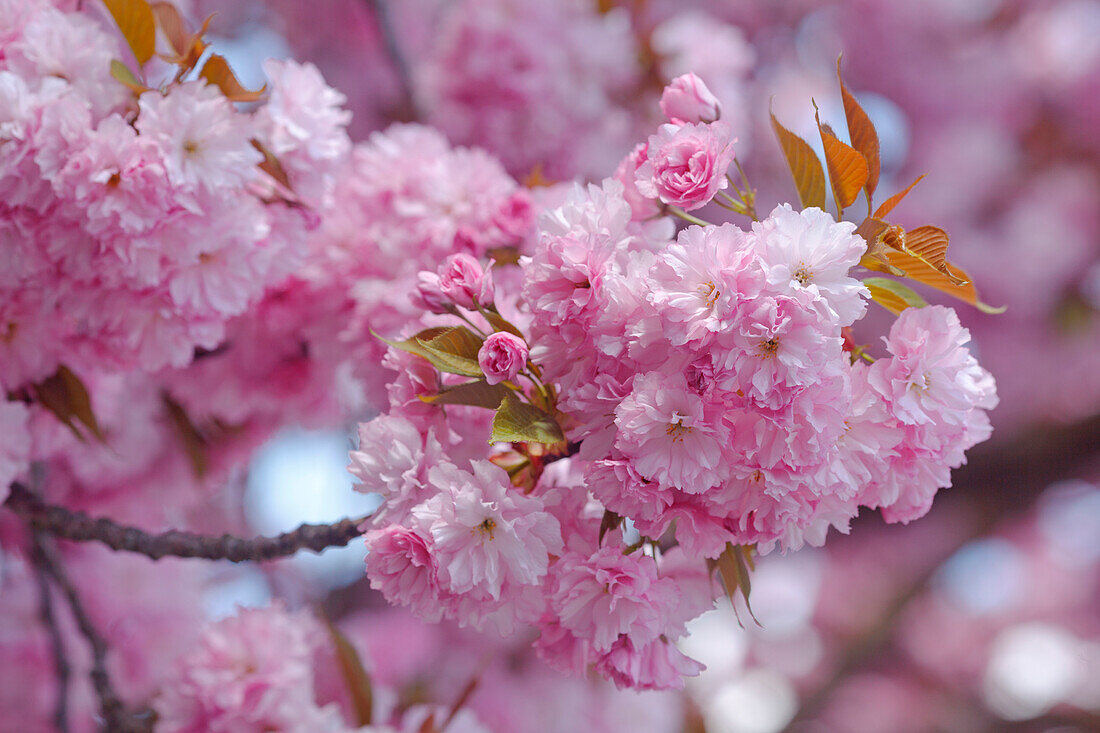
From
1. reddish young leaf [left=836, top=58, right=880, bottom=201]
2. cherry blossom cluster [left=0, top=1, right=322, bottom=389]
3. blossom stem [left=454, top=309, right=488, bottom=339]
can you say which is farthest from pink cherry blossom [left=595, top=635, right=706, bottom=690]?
cherry blossom cluster [left=0, top=1, right=322, bottom=389]

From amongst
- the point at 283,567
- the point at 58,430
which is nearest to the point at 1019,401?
the point at 283,567

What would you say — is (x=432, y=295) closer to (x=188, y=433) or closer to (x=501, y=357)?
(x=501, y=357)

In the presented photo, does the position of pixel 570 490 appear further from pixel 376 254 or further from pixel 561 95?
pixel 561 95

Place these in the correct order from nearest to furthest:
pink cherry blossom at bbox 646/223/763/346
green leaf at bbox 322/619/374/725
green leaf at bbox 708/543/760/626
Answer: pink cherry blossom at bbox 646/223/763/346 → green leaf at bbox 708/543/760/626 → green leaf at bbox 322/619/374/725

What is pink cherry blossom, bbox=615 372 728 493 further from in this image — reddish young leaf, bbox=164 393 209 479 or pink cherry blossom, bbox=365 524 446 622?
reddish young leaf, bbox=164 393 209 479

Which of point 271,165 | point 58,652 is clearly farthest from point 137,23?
point 58,652

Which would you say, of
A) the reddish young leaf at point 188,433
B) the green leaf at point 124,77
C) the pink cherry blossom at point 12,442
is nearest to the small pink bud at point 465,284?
the green leaf at point 124,77

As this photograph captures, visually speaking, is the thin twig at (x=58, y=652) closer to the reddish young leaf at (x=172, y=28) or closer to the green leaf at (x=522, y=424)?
the reddish young leaf at (x=172, y=28)

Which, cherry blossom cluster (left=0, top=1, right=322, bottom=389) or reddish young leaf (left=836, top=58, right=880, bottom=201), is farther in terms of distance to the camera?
cherry blossom cluster (left=0, top=1, right=322, bottom=389)
